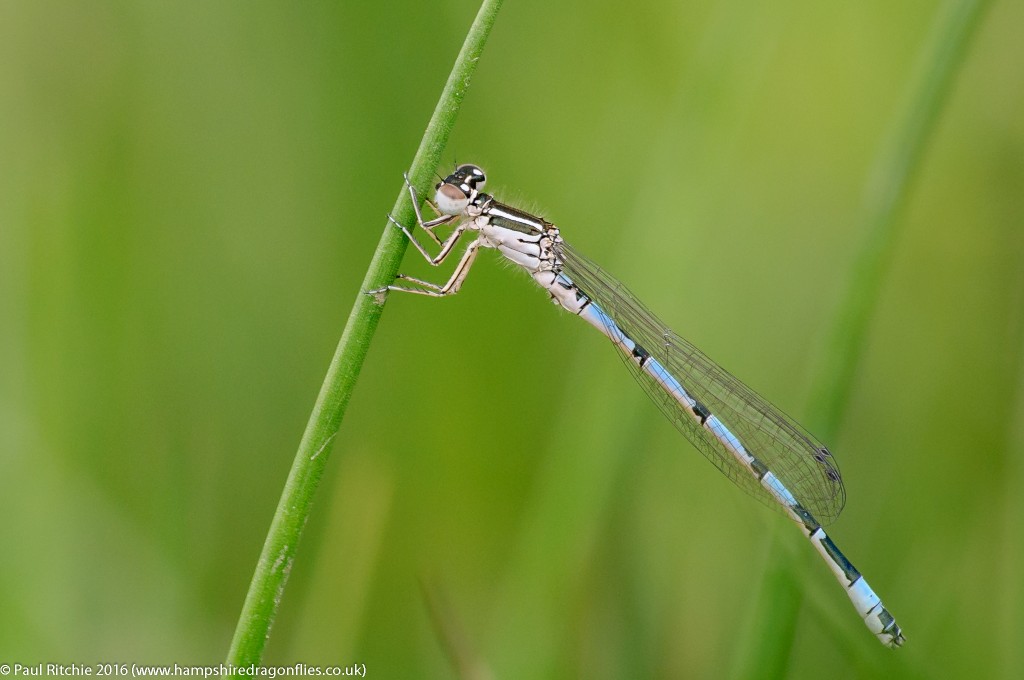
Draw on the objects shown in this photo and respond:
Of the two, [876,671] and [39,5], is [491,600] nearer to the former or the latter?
[876,671]

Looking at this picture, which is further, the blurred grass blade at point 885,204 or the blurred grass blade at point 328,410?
the blurred grass blade at point 885,204

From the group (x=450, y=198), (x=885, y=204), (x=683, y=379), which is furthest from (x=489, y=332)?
(x=885, y=204)

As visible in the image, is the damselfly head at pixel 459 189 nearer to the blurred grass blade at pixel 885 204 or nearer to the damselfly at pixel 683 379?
the damselfly at pixel 683 379

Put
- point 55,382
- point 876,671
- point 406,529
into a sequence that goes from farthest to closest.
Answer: point 406,529 < point 55,382 < point 876,671

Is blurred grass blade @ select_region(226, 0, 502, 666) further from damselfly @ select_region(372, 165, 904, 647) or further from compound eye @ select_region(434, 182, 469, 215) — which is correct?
damselfly @ select_region(372, 165, 904, 647)

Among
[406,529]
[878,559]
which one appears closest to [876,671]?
[878,559]

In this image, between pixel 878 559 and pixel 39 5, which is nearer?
pixel 878 559

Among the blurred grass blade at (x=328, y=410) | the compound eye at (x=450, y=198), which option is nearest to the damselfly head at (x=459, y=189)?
the compound eye at (x=450, y=198)
